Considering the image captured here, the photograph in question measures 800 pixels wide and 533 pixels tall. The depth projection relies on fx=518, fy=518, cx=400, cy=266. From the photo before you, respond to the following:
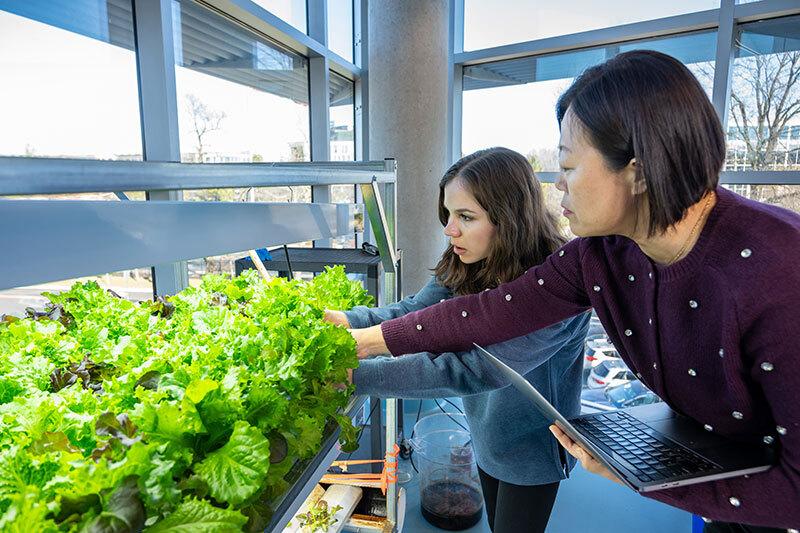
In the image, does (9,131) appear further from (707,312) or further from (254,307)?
(707,312)

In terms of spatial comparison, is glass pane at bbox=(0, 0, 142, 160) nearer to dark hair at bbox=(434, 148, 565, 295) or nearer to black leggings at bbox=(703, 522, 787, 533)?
dark hair at bbox=(434, 148, 565, 295)

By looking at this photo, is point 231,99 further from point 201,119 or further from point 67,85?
point 67,85

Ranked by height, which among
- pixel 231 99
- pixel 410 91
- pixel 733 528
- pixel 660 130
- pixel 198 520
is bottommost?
pixel 733 528

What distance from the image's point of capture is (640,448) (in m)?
0.99

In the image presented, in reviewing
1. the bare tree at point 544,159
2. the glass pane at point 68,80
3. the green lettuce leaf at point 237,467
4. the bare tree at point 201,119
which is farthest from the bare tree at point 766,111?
the green lettuce leaf at point 237,467

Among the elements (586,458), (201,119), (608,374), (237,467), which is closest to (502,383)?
(586,458)

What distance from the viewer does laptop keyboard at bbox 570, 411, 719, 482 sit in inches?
35.5

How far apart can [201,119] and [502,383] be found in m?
1.93

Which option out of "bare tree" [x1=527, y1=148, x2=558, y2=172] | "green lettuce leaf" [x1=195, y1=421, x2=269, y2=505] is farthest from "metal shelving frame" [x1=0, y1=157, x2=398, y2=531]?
"bare tree" [x1=527, y1=148, x2=558, y2=172]

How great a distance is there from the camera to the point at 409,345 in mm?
1284

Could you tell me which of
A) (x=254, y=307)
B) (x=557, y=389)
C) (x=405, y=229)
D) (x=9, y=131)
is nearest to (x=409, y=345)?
(x=254, y=307)

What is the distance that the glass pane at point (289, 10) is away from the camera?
9.70 feet

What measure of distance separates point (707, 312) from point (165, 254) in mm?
875

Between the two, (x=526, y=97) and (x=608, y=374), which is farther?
(x=526, y=97)
